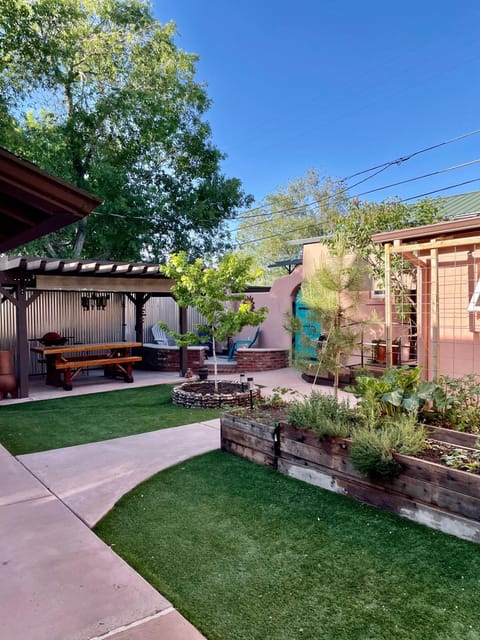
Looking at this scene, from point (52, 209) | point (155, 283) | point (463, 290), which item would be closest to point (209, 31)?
point (155, 283)

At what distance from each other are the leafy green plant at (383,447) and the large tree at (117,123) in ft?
47.1

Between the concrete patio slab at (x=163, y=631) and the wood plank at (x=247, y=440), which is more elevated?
the wood plank at (x=247, y=440)

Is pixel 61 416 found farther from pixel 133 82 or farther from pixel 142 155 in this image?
pixel 133 82

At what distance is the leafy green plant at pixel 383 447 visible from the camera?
3.31 metres

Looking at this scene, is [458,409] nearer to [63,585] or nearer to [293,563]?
[293,563]

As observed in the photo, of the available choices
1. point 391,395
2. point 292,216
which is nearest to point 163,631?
point 391,395

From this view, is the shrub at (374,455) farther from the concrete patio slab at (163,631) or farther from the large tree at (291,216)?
the large tree at (291,216)

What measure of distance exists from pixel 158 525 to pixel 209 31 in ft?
67.2

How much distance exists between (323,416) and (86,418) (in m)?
4.06

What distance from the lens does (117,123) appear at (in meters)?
17.7

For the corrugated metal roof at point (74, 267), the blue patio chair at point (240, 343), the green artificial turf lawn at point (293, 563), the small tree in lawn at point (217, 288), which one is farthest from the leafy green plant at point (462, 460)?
the blue patio chair at point (240, 343)

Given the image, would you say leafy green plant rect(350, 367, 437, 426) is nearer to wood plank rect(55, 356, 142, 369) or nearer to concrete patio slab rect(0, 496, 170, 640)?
concrete patio slab rect(0, 496, 170, 640)

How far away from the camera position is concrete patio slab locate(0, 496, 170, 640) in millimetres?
2256

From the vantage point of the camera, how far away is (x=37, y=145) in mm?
15500
